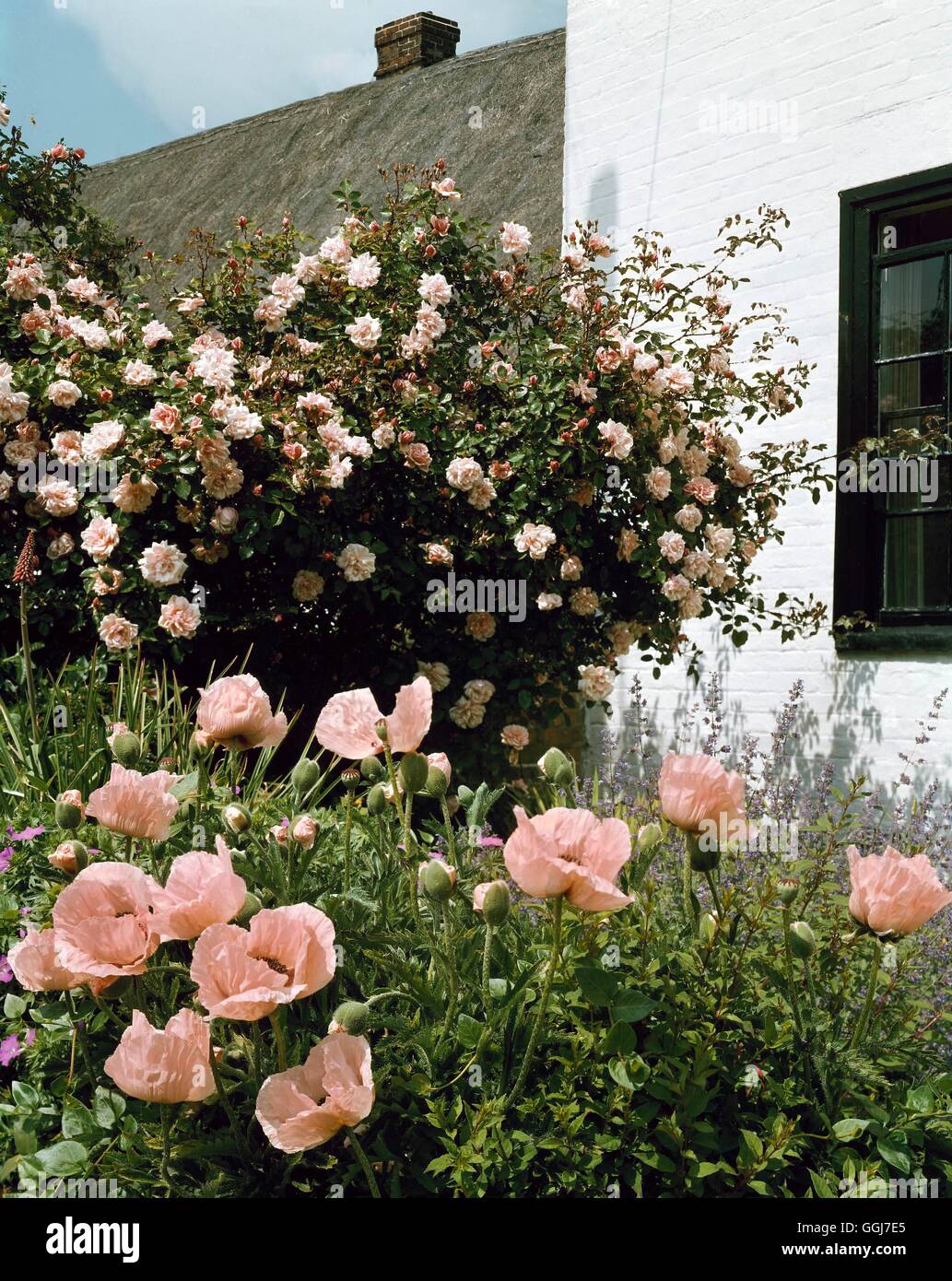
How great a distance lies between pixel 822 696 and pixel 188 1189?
13.9 feet

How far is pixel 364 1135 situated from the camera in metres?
1.67

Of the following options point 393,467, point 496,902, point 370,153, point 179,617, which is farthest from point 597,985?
point 370,153

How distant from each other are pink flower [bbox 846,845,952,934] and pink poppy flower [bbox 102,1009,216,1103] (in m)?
0.85

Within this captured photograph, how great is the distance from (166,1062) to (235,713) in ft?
1.93

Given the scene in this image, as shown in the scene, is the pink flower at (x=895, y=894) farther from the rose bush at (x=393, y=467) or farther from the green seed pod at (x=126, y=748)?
the rose bush at (x=393, y=467)

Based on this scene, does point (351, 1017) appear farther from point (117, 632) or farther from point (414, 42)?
point (414, 42)

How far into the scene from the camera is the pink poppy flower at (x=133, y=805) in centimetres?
172

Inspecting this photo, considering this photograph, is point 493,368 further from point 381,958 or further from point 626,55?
point 381,958

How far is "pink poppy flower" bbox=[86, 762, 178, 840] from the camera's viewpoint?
172cm

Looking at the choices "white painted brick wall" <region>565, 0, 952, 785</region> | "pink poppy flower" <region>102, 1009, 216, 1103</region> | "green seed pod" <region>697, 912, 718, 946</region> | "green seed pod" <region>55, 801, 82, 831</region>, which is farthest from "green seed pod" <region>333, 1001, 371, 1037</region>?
"white painted brick wall" <region>565, 0, 952, 785</region>

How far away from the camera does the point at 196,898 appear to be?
58.7 inches

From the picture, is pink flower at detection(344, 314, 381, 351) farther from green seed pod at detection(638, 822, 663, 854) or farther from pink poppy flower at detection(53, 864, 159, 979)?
pink poppy flower at detection(53, 864, 159, 979)

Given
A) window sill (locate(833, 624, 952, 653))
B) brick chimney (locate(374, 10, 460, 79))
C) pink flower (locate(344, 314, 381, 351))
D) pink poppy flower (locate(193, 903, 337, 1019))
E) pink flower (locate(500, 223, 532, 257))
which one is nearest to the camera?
pink poppy flower (locate(193, 903, 337, 1019))

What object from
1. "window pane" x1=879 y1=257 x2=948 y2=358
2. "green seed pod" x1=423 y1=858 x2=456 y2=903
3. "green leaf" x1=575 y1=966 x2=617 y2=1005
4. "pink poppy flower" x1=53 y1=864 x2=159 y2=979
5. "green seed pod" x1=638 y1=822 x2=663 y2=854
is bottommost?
"green leaf" x1=575 y1=966 x2=617 y2=1005
